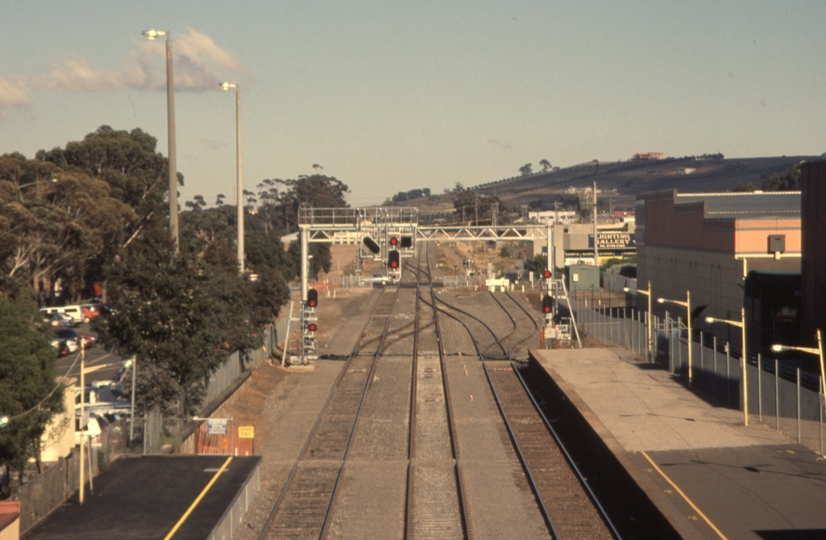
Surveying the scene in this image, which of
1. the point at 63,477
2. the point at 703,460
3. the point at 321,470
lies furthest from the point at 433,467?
the point at 63,477

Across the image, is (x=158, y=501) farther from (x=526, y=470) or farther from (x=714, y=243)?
(x=714, y=243)

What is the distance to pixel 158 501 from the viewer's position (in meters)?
15.4

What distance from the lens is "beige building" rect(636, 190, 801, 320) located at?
3300 centimetres

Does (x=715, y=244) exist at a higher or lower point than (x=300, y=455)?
higher

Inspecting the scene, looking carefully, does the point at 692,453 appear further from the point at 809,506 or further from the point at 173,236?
the point at 173,236

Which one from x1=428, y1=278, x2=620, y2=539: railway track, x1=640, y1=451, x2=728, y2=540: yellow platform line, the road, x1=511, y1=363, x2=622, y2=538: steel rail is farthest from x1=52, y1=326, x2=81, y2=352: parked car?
x1=640, y1=451, x2=728, y2=540: yellow platform line

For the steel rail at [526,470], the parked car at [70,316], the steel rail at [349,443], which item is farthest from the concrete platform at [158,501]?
the parked car at [70,316]

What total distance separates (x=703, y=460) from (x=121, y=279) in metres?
12.7

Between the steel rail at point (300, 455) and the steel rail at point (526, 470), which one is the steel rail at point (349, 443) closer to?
the steel rail at point (300, 455)

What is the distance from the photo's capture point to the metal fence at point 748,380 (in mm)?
20233

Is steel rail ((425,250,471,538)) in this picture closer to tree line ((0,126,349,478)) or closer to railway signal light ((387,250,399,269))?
railway signal light ((387,250,399,269))

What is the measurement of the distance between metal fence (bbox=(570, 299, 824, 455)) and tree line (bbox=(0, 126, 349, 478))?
510 inches

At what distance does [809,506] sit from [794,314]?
17.2 m

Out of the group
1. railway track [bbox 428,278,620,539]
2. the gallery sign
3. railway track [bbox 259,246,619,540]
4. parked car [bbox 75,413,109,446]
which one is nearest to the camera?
parked car [bbox 75,413,109,446]
